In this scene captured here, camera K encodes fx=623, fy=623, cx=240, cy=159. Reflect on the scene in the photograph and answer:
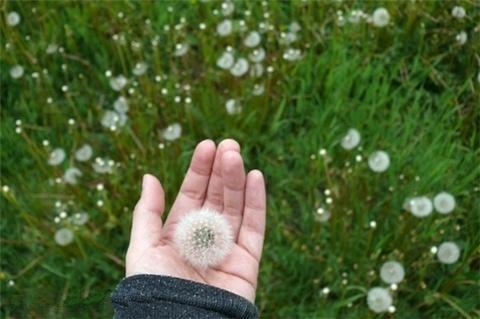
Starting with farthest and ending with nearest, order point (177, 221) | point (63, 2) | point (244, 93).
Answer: point (63, 2) → point (244, 93) → point (177, 221)

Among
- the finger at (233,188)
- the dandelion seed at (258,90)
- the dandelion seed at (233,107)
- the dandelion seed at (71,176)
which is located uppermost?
the dandelion seed at (258,90)

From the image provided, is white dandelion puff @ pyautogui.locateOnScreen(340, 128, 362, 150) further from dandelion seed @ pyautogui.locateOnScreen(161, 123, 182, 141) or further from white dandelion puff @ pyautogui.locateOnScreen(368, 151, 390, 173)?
dandelion seed @ pyautogui.locateOnScreen(161, 123, 182, 141)

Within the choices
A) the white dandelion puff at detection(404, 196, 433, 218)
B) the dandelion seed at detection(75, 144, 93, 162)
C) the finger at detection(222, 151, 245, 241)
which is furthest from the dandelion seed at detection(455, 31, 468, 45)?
the dandelion seed at detection(75, 144, 93, 162)

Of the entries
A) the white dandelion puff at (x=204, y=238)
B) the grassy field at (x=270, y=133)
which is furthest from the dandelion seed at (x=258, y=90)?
the white dandelion puff at (x=204, y=238)

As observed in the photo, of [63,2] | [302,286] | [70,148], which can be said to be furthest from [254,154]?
[63,2]

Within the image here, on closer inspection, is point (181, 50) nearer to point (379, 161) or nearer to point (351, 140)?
point (351, 140)

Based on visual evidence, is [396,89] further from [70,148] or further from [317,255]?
[70,148]

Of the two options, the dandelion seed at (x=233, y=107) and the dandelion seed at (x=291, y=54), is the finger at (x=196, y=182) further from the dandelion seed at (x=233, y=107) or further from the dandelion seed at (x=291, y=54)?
the dandelion seed at (x=291, y=54)
